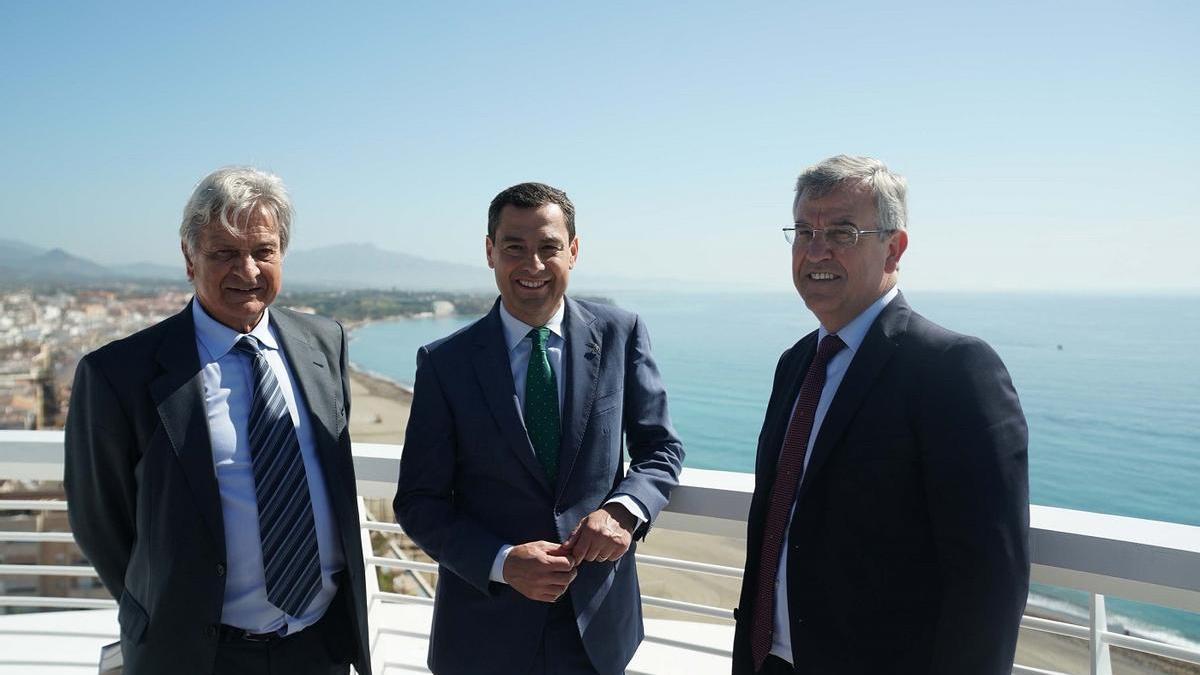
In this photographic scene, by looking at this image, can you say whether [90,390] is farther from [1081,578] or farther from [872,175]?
[1081,578]

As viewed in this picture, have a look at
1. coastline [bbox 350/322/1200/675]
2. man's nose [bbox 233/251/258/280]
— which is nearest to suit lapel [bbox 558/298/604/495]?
man's nose [bbox 233/251/258/280]

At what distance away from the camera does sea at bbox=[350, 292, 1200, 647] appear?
5012 centimetres

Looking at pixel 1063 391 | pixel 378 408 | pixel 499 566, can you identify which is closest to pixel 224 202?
pixel 499 566

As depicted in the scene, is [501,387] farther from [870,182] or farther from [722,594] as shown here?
[722,594]

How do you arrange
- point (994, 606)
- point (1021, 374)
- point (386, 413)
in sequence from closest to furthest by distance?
point (994, 606)
point (386, 413)
point (1021, 374)

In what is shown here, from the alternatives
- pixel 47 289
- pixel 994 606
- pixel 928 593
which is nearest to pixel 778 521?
pixel 928 593

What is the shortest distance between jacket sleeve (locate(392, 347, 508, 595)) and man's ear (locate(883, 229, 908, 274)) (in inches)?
42.8

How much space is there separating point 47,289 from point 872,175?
8681 cm

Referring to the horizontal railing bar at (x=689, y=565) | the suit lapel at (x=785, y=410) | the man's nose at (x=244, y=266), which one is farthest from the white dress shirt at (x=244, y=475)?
the suit lapel at (x=785, y=410)

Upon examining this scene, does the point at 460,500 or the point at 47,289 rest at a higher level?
the point at 460,500

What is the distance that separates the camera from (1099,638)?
182cm

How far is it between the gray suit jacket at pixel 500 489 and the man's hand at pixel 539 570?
0.23 ft

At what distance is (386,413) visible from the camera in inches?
2505

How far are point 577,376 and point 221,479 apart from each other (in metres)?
0.86
